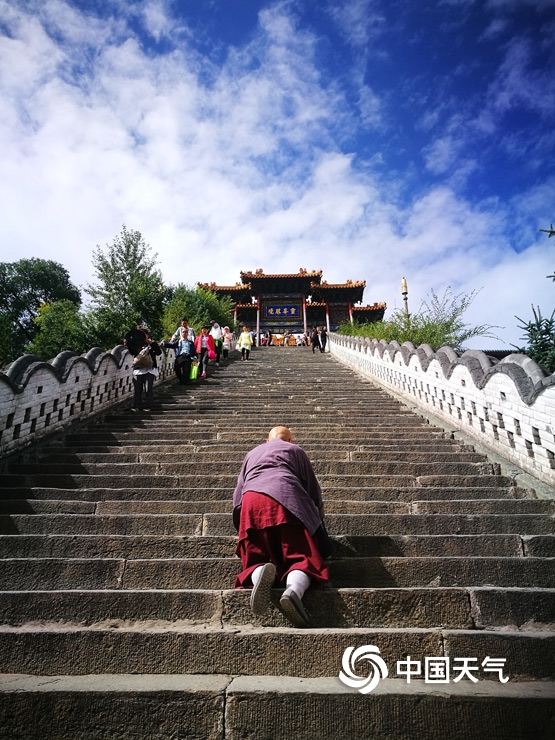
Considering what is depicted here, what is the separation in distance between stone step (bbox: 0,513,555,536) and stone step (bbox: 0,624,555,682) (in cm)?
108

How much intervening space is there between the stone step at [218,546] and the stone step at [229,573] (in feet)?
0.65

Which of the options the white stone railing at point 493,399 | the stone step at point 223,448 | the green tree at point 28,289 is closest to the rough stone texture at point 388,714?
the white stone railing at point 493,399

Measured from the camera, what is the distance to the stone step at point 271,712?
1.76 metres

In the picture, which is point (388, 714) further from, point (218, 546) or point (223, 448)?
point (223, 448)

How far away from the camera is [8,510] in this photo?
139 inches

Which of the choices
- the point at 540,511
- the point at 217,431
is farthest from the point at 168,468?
the point at 540,511

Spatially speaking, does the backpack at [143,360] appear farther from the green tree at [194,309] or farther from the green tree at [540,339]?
the green tree at [194,309]

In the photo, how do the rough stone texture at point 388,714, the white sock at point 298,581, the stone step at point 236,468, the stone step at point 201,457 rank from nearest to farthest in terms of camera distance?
1. the rough stone texture at point 388,714
2. the white sock at point 298,581
3. the stone step at point 236,468
4. the stone step at point 201,457

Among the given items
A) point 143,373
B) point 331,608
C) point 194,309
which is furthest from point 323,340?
point 331,608

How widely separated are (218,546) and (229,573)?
0.83ft

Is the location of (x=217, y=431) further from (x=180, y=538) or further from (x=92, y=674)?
(x=92, y=674)

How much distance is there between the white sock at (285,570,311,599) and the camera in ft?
6.99

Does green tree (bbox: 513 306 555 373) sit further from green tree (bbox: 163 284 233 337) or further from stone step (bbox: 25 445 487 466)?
green tree (bbox: 163 284 233 337)

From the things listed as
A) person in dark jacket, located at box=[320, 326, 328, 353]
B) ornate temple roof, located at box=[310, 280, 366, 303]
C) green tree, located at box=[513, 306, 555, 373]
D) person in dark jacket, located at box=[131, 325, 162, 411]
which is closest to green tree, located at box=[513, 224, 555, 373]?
green tree, located at box=[513, 306, 555, 373]
